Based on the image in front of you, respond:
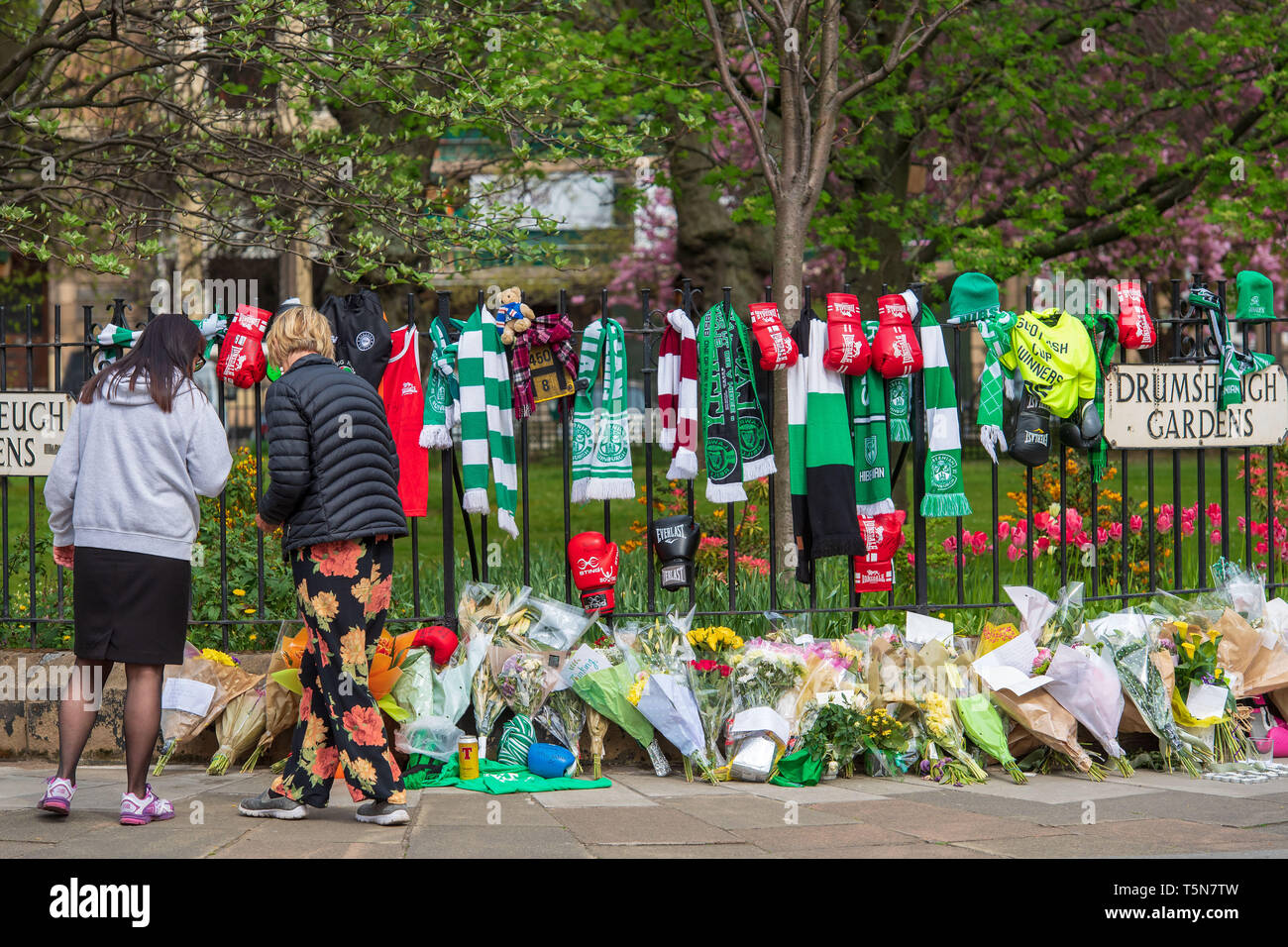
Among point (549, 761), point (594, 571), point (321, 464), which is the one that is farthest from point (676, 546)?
point (321, 464)

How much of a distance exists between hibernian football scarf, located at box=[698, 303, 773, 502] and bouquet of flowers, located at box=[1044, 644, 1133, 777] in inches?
60.3

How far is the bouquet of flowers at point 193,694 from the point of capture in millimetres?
5598

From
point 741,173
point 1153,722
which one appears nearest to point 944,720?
point 1153,722

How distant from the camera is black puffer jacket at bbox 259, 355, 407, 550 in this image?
466 cm

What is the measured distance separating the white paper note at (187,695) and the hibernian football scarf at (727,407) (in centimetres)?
238

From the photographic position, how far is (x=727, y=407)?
5949mm

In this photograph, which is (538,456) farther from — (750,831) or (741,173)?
(750,831)

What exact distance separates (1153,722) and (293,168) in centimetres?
558

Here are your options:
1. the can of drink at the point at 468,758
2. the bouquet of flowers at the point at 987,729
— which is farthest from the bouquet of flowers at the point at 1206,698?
the can of drink at the point at 468,758

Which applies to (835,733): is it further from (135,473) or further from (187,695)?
(135,473)

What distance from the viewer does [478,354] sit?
5.81 m

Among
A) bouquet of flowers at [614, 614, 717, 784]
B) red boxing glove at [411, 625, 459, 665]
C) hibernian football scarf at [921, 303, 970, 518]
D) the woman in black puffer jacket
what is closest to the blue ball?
bouquet of flowers at [614, 614, 717, 784]

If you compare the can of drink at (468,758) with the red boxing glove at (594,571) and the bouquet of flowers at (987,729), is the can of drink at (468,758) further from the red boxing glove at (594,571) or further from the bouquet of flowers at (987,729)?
the bouquet of flowers at (987,729)

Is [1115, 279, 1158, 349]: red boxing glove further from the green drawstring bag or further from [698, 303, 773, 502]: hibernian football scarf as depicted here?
the green drawstring bag
